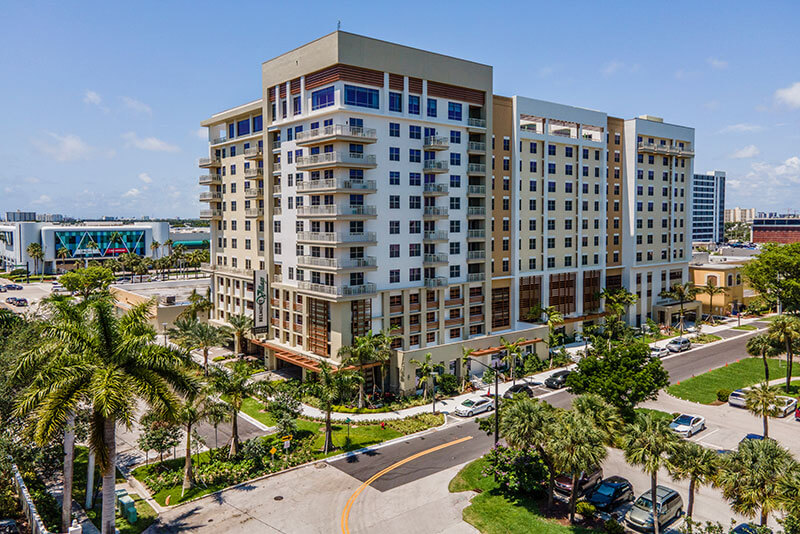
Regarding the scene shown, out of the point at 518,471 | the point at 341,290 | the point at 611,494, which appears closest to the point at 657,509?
the point at 611,494

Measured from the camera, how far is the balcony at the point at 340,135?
56.9m

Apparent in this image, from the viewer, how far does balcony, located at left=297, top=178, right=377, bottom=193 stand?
57.7 meters

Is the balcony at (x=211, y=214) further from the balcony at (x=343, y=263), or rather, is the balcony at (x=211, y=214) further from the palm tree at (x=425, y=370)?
the palm tree at (x=425, y=370)

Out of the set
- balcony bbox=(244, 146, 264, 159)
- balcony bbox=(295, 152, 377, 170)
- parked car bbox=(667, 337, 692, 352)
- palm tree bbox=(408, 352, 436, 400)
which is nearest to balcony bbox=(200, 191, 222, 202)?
balcony bbox=(244, 146, 264, 159)

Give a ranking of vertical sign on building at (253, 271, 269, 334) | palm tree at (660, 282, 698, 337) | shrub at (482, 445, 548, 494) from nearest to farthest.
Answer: shrub at (482, 445, 548, 494)
vertical sign on building at (253, 271, 269, 334)
palm tree at (660, 282, 698, 337)

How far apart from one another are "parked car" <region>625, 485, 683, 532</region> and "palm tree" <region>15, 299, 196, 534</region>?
2737 cm

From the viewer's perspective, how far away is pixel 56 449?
123 ft

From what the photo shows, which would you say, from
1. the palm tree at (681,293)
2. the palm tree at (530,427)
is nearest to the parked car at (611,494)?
the palm tree at (530,427)

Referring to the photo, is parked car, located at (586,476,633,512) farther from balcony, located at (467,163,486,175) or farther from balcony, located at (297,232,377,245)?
balcony, located at (467,163,486,175)

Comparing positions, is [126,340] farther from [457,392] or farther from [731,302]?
[731,302]

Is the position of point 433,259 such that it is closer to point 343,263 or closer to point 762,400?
point 343,263

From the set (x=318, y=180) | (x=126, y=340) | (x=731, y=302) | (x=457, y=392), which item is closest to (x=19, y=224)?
(x=318, y=180)

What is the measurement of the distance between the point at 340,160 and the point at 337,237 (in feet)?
26.2

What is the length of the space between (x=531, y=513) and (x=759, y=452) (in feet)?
45.8
